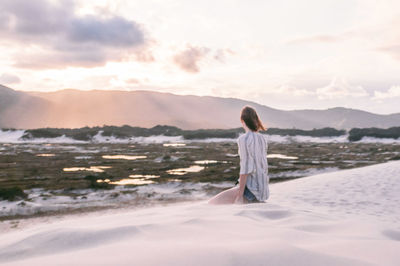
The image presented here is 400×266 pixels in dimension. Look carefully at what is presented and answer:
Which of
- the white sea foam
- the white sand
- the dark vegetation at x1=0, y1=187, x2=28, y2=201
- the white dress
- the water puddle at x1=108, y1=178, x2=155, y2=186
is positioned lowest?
the water puddle at x1=108, y1=178, x2=155, y2=186

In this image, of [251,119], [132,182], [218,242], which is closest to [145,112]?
[132,182]

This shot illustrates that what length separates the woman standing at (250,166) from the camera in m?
5.14

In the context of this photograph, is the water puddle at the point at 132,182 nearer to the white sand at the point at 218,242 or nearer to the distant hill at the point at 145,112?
the white sand at the point at 218,242

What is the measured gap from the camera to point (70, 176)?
13383mm

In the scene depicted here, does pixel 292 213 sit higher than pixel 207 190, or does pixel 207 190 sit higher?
pixel 292 213

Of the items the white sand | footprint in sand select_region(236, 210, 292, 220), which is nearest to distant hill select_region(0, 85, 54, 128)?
footprint in sand select_region(236, 210, 292, 220)

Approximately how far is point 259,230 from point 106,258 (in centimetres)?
145

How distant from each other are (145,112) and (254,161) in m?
154

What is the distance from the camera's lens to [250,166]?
5133 mm

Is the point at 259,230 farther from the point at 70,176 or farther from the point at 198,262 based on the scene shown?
the point at 70,176

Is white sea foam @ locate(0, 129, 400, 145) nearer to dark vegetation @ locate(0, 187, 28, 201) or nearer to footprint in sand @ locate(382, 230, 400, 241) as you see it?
dark vegetation @ locate(0, 187, 28, 201)

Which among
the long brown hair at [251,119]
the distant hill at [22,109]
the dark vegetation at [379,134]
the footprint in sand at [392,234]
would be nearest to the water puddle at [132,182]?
the long brown hair at [251,119]

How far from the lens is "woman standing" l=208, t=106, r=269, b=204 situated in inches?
202

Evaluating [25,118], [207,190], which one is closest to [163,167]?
[207,190]
